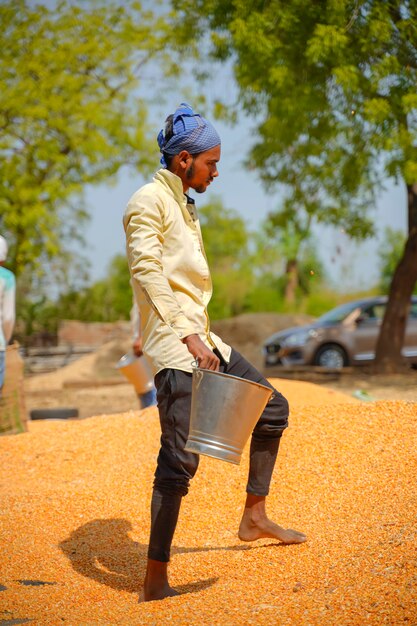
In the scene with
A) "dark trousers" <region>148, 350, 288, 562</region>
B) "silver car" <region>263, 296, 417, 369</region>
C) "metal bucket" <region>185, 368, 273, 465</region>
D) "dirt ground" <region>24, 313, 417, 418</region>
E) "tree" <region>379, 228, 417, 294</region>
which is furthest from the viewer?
"tree" <region>379, 228, 417, 294</region>

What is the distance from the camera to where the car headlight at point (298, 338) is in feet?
57.9

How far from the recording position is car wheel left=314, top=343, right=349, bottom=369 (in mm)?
17656

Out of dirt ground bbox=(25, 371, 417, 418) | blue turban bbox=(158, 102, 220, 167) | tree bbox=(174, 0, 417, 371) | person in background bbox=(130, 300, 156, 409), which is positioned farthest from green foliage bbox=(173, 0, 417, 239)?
blue turban bbox=(158, 102, 220, 167)

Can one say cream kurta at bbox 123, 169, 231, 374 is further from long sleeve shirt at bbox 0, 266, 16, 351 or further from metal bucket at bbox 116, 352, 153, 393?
metal bucket at bbox 116, 352, 153, 393

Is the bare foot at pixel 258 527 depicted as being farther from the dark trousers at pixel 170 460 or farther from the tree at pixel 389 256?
the tree at pixel 389 256

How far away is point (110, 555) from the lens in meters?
4.70

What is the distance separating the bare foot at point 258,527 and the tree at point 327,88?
7551 mm

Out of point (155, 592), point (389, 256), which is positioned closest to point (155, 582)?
point (155, 592)

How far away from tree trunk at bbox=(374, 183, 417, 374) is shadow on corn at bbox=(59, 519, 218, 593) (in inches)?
457

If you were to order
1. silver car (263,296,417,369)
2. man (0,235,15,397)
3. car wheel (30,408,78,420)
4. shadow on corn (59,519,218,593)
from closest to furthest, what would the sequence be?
1. shadow on corn (59,519,218,593)
2. man (0,235,15,397)
3. car wheel (30,408,78,420)
4. silver car (263,296,417,369)

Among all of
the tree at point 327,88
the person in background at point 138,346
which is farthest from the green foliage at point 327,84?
the person in background at point 138,346

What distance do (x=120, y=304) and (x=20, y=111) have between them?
15146 mm

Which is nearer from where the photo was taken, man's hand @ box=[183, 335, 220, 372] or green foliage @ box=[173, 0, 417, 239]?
man's hand @ box=[183, 335, 220, 372]

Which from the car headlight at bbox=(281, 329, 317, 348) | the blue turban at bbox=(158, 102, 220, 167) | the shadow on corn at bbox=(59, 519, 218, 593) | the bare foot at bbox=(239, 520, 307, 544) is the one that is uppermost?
the blue turban at bbox=(158, 102, 220, 167)
